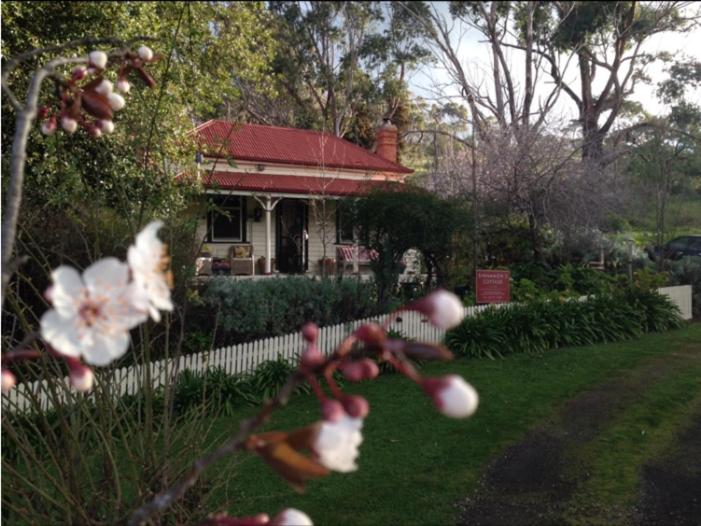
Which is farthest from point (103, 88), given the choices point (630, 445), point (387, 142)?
point (387, 142)

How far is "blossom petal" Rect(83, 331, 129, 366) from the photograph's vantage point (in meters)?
0.79

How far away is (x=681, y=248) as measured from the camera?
13.9 meters

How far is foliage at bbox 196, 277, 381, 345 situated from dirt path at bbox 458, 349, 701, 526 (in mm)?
3083

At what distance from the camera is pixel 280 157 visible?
14664 millimetres

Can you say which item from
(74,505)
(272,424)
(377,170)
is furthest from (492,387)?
(377,170)

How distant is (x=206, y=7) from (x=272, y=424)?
318 centimetres

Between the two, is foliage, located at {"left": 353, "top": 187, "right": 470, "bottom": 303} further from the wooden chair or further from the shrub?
the wooden chair

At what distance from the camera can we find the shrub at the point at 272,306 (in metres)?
6.73

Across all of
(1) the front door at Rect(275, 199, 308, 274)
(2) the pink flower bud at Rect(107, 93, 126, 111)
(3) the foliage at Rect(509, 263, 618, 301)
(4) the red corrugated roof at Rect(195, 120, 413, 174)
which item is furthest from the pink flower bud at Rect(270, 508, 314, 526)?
(1) the front door at Rect(275, 199, 308, 274)

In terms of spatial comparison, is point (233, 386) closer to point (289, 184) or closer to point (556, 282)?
point (556, 282)

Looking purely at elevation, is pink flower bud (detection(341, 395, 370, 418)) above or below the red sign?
above

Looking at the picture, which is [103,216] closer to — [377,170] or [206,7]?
[206,7]

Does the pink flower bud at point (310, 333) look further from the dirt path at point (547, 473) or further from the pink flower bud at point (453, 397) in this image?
the dirt path at point (547, 473)

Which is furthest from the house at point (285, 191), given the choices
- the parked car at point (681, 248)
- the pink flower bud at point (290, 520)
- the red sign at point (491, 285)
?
the pink flower bud at point (290, 520)
